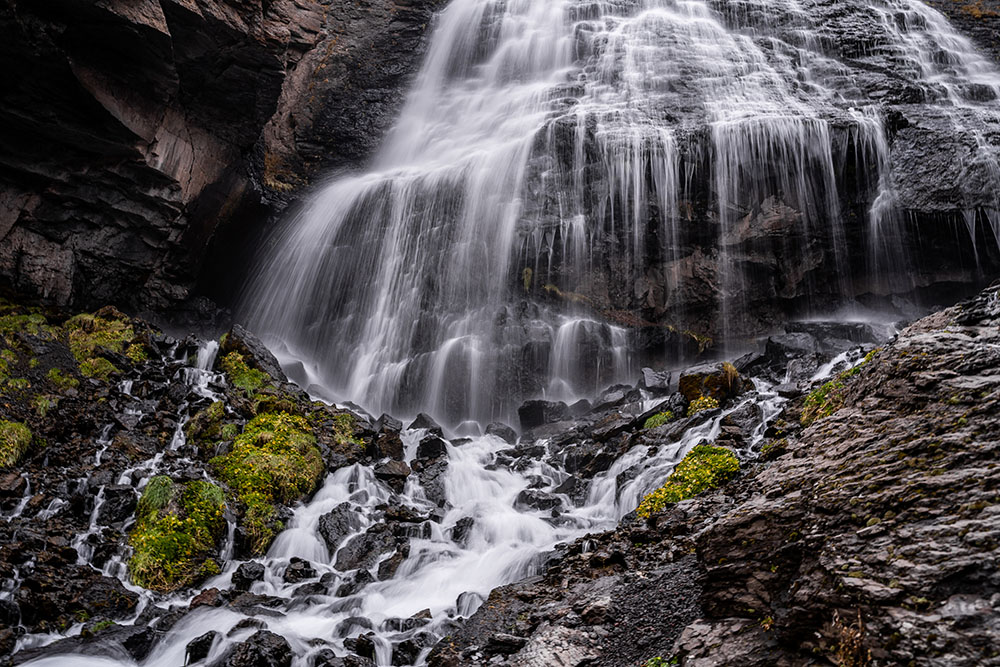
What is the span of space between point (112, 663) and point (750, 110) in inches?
829

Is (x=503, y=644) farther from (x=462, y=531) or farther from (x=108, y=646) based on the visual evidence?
(x=108, y=646)

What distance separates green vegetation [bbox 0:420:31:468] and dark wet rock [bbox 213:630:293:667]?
234 inches

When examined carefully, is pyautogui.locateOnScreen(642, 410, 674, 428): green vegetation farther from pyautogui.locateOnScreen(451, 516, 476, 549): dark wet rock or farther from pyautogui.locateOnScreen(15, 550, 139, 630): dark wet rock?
pyautogui.locateOnScreen(15, 550, 139, 630): dark wet rock

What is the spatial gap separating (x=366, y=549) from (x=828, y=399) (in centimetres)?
682

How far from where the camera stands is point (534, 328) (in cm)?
1891

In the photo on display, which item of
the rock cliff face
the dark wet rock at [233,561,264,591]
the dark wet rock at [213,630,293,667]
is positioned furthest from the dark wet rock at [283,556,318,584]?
the rock cliff face

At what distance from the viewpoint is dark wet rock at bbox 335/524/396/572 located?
9414 millimetres

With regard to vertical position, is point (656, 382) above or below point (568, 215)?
below

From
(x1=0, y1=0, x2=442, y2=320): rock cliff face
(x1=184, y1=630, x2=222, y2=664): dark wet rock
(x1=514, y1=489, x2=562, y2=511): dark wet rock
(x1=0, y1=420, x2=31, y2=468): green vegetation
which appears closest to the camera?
(x1=184, y1=630, x2=222, y2=664): dark wet rock

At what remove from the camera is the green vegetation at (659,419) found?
1210cm

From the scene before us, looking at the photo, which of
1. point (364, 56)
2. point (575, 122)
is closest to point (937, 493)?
point (575, 122)

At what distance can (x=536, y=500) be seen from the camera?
11.0 meters

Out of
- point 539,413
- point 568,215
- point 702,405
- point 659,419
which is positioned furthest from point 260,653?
point 568,215

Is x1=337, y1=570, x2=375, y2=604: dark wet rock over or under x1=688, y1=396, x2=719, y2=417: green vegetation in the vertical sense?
under
